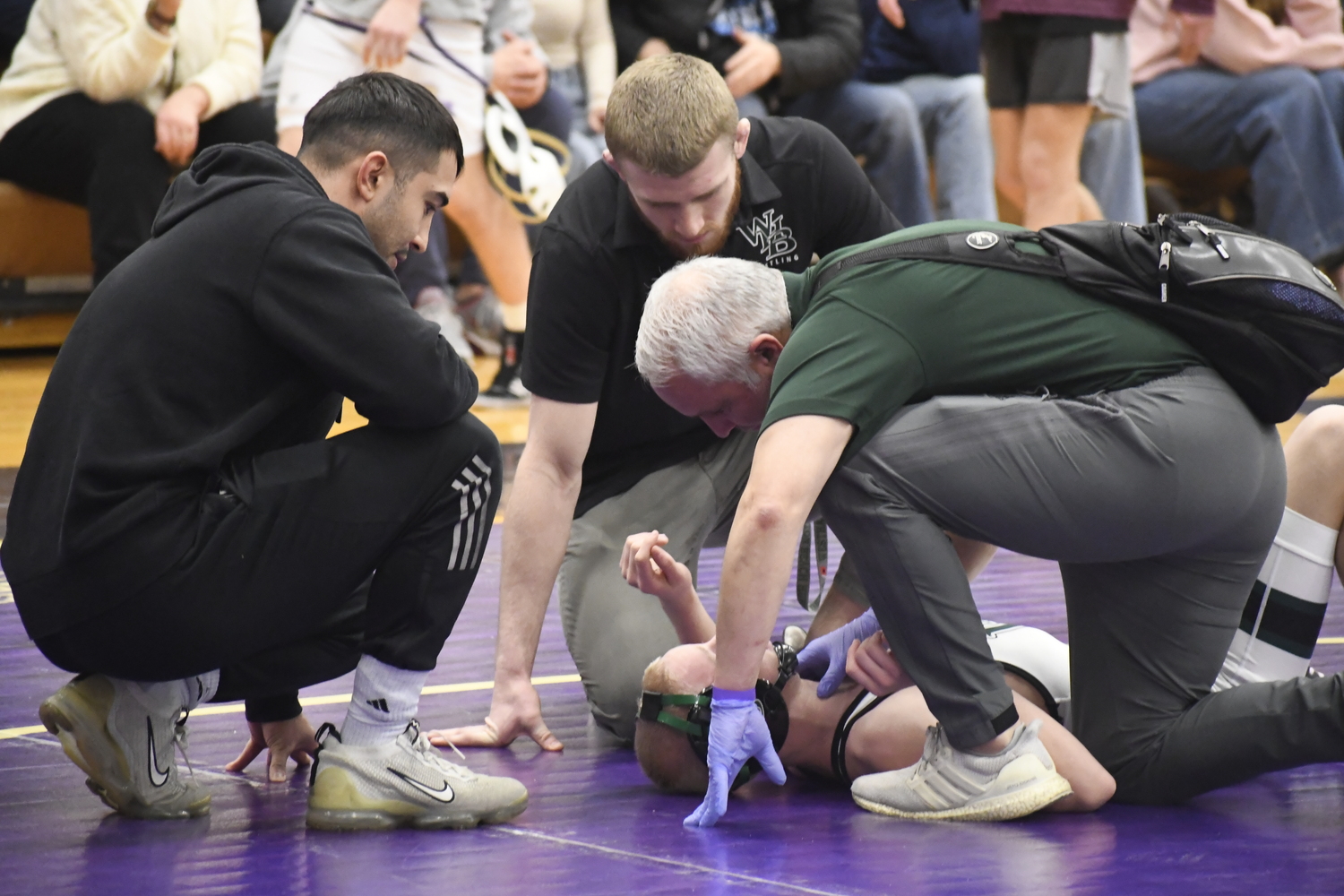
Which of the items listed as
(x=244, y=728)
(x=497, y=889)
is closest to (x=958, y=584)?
(x=497, y=889)

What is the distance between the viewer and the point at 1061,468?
2.42 meters

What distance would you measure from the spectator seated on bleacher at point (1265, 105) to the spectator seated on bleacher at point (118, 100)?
4085mm

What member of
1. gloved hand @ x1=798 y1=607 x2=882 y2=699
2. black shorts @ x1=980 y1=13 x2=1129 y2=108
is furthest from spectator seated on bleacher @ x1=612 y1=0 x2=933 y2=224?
gloved hand @ x1=798 y1=607 x2=882 y2=699

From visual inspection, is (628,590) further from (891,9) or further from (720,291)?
(891,9)

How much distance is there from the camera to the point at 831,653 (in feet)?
8.91

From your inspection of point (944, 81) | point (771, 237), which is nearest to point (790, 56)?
point (944, 81)

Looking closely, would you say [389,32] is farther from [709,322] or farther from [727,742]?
[727,742]

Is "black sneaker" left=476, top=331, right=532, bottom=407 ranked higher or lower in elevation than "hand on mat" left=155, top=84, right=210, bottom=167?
lower

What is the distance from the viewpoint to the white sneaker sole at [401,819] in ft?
8.07

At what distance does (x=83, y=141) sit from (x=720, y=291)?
15.0 feet

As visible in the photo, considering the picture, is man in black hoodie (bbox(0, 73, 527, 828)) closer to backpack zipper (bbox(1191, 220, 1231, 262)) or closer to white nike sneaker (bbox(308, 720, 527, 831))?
white nike sneaker (bbox(308, 720, 527, 831))

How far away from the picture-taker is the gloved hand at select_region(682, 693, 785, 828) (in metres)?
2.44

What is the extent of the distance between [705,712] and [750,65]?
4.77 metres

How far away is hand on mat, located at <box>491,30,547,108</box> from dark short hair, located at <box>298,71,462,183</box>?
4158 millimetres
